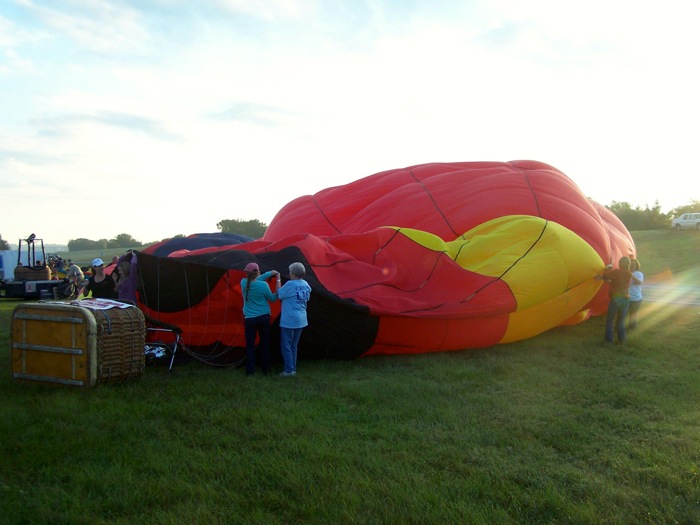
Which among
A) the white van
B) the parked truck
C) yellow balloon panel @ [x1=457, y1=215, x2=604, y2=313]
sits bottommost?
the parked truck

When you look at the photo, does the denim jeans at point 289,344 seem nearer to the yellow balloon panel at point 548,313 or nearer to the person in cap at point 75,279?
the yellow balloon panel at point 548,313

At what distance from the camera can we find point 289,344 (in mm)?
6281

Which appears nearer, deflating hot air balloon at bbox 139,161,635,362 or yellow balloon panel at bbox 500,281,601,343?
deflating hot air balloon at bbox 139,161,635,362

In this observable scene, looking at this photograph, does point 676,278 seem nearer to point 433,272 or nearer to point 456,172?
point 456,172

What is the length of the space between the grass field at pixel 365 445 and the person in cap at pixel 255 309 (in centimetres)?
39

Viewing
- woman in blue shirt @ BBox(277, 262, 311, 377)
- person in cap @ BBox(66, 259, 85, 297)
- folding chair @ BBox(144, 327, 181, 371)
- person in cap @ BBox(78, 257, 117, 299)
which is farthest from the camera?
person in cap @ BBox(66, 259, 85, 297)

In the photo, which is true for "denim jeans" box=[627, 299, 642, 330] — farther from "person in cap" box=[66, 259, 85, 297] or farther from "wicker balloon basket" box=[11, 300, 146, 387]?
"person in cap" box=[66, 259, 85, 297]

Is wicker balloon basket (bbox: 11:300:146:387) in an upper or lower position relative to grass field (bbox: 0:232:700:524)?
upper

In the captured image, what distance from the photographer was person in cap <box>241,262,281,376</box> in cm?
629

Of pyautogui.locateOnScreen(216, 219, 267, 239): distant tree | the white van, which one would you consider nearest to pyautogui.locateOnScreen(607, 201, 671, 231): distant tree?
the white van

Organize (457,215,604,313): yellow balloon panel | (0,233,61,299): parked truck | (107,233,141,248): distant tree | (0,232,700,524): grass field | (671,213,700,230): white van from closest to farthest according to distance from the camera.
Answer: (0,232,700,524): grass field < (457,215,604,313): yellow balloon panel < (0,233,61,299): parked truck < (671,213,700,230): white van < (107,233,141,248): distant tree

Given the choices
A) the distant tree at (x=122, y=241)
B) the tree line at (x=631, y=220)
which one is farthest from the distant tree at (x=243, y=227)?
the distant tree at (x=122, y=241)

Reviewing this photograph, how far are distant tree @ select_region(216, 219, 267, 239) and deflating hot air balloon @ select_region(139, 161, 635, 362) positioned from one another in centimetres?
3214

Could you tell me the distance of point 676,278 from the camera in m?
18.3
